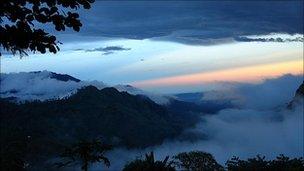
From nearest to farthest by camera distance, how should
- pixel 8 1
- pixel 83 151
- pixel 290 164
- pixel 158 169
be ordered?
1. pixel 8 1
2. pixel 83 151
3. pixel 158 169
4. pixel 290 164

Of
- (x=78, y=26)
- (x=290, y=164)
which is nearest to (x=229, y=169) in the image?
(x=290, y=164)

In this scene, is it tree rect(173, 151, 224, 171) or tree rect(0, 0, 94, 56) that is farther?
tree rect(173, 151, 224, 171)

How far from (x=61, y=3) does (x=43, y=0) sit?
351 mm

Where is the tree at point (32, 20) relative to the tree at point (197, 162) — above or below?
above

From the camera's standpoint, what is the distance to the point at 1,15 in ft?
33.7

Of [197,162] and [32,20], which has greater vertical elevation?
[32,20]

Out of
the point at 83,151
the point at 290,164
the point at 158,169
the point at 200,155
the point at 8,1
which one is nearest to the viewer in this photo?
the point at 8,1

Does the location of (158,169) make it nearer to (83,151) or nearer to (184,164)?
(83,151)

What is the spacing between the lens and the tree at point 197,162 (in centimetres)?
10331

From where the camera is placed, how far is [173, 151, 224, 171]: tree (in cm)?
10331

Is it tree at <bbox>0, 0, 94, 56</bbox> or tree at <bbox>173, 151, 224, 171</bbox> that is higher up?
tree at <bbox>0, 0, 94, 56</bbox>

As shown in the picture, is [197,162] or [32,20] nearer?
[32,20]

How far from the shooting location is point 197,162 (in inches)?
4107

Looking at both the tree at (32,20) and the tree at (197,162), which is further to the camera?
the tree at (197,162)
